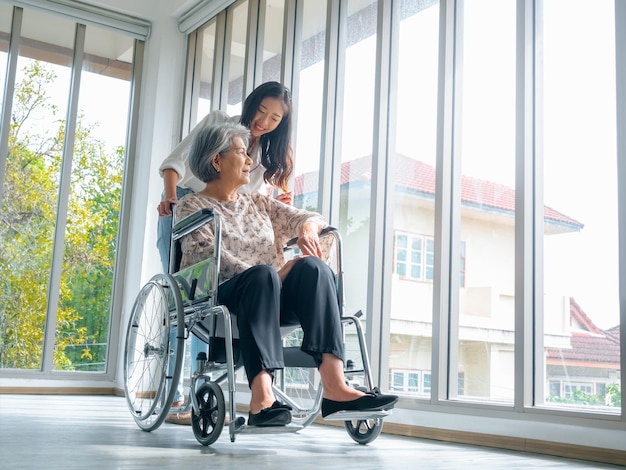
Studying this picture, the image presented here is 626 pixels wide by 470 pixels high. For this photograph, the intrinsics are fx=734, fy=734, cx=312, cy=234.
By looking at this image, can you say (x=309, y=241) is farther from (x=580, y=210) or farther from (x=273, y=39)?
(x=273, y=39)

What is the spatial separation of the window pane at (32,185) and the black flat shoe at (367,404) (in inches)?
106

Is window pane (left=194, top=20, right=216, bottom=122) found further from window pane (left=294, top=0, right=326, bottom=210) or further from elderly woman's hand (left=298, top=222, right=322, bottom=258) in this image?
elderly woman's hand (left=298, top=222, right=322, bottom=258)

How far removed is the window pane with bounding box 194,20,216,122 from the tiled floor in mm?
2176

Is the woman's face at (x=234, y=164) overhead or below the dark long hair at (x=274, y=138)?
below

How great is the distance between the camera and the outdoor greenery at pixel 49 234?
404 centimetres

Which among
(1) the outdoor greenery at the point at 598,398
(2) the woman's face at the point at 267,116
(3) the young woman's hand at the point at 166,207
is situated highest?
(2) the woman's face at the point at 267,116

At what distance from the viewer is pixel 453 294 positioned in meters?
2.57

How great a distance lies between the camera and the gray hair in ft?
7.62

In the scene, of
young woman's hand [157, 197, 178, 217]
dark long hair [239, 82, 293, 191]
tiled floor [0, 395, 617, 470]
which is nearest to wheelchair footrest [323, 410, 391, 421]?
tiled floor [0, 395, 617, 470]

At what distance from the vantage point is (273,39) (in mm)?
3789

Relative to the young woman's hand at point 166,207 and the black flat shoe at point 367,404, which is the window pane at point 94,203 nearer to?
the young woman's hand at point 166,207

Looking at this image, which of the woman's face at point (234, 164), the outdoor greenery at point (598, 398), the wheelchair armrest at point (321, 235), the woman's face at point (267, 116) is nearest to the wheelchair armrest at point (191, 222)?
the woman's face at point (234, 164)

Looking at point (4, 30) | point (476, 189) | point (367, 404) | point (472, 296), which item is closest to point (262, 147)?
point (476, 189)

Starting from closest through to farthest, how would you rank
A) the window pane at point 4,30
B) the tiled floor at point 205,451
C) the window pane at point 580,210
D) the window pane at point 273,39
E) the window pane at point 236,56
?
the tiled floor at point 205,451 < the window pane at point 580,210 < the window pane at point 273,39 < the window pane at point 236,56 < the window pane at point 4,30
